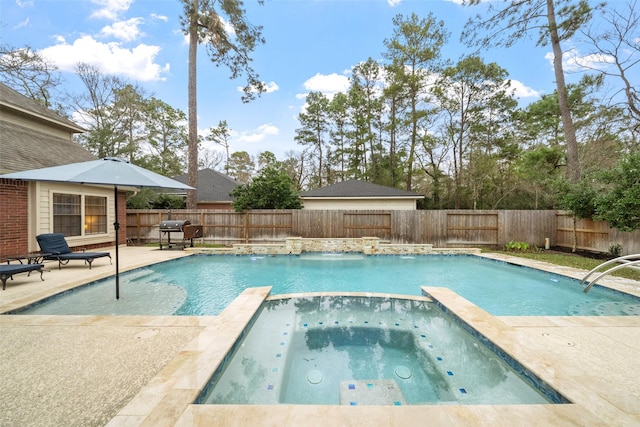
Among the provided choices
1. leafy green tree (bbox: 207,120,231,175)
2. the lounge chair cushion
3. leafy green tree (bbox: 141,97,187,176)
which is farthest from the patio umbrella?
leafy green tree (bbox: 207,120,231,175)

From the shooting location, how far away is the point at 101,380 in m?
2.39

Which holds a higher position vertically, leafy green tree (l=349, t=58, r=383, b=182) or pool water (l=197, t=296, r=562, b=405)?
leafy green tree (l=349, t=58, r=383, b=182)

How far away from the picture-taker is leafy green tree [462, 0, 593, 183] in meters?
10.9

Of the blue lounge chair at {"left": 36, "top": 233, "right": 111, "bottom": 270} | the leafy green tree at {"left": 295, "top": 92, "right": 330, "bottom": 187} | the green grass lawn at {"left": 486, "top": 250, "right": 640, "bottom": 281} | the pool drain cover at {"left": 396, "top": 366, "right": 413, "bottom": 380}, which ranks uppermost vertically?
the leafy green tree at {"left": 295, "top": 92, "right": 330, "bottom": 187}

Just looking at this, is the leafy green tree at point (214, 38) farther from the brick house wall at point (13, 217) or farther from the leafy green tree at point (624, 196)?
the leafy green tree at point (624, 196)

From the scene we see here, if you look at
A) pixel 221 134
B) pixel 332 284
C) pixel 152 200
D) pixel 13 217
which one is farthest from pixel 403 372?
pixel 221 134

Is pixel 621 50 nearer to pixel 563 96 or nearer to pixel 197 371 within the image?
pixel 563 96

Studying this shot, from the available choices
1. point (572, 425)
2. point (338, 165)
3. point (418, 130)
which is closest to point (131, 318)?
point (572, 425)

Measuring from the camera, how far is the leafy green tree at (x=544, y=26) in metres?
10.9

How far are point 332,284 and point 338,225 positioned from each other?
6148mm

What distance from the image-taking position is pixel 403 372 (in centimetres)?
296

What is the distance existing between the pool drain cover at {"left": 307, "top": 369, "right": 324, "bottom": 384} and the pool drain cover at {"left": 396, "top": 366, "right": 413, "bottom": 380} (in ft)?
2.70

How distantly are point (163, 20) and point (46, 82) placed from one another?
21.6 feet

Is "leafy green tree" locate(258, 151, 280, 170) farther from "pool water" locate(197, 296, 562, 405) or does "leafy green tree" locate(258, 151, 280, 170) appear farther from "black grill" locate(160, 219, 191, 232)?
"pool water" locate(197, 296, 562, 405)
